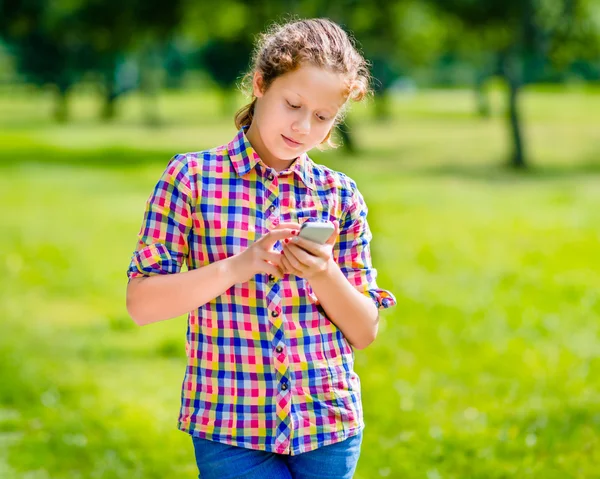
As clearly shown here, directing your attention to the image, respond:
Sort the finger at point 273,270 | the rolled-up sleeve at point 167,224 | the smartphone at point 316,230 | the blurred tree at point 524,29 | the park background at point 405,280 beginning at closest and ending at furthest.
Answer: the smartphone at point 316,230 < the finger at point 273,270 < the rolled-up sleeve at point 167,224 < the park background at point 405,280 < the blurred tree at point 524,29

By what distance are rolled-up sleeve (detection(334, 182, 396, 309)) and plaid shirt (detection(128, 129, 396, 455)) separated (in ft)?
0.28

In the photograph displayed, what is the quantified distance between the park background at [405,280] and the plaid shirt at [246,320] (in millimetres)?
1021

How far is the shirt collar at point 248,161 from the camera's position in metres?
2.44

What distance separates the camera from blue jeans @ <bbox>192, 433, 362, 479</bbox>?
241cm

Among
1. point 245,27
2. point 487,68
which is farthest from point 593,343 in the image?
point 487,68

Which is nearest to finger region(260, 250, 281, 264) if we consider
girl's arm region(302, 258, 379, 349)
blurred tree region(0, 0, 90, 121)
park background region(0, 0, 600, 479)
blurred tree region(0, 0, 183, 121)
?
girl's arm region(302, 258, 379, 349)

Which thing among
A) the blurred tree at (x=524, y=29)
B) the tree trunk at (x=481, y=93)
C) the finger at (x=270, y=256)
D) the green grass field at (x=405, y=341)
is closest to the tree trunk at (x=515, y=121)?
the blurred tree at (x=524, y=29)

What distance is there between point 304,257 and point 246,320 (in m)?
0.32

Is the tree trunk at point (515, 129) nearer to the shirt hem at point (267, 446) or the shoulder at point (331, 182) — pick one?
the shoulder at point (331, 182)

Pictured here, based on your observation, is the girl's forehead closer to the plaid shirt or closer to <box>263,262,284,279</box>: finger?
the plaid shirt

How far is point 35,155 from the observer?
85.9 feet

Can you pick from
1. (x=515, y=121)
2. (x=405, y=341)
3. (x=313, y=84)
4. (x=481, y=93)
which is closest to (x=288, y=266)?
(x=313, y=84)

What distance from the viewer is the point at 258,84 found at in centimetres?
249

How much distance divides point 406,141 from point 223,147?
29589 millimetres
